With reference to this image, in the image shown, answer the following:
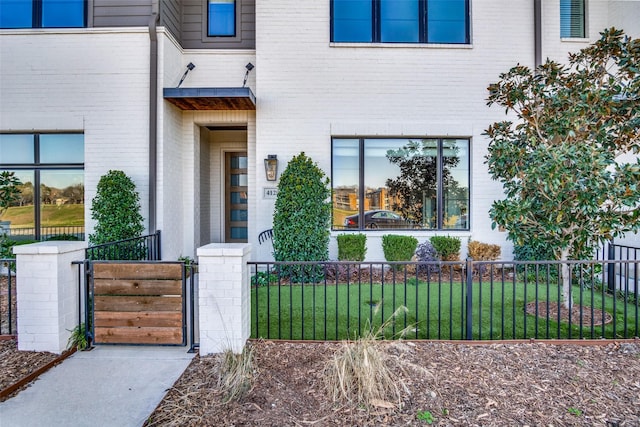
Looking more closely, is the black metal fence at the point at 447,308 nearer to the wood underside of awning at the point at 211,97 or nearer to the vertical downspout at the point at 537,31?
the wood underside of awning at the point at 211,97

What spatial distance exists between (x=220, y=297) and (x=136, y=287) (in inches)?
37.2

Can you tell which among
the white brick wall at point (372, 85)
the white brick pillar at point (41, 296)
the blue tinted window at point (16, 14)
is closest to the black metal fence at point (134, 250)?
the white brick wall at point (372, 85)

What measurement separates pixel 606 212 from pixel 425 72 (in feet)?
14.7

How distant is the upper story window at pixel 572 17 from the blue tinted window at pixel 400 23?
3166 mm

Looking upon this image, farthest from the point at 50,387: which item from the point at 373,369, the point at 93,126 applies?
the point at 93,126

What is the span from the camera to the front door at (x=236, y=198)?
9.49m

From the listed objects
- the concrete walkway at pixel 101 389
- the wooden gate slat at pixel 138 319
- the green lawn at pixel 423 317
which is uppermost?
the wooden gate slat at pixel 138 319

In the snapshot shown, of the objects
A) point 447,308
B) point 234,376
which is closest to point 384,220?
point 447,308

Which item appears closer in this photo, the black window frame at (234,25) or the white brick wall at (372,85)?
the white brick wall at (372,85)

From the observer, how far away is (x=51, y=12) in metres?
7.24

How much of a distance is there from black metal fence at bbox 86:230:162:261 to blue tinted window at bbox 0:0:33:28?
4.96 meters

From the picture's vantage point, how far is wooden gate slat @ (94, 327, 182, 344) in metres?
3.78

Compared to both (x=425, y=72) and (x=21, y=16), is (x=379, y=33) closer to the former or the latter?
(x=425, y=72)

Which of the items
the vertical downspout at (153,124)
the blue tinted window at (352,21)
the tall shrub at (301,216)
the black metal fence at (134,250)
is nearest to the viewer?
the black metal fence at (134,250)
